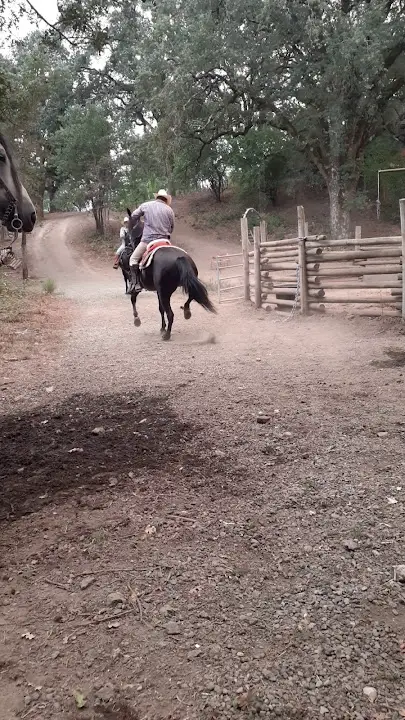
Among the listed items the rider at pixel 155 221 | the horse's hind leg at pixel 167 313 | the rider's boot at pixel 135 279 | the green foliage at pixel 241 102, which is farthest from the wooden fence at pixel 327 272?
the green foliage at pixel 241 102

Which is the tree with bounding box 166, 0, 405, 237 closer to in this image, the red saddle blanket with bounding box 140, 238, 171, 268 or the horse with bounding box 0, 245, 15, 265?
the red saddle blanket with bounding box 140, 238, 171, 268

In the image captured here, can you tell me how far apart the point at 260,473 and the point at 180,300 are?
32.9 ft

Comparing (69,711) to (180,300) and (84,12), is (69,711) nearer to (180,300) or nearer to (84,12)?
(84,12)

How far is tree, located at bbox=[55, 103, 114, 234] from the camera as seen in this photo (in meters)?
26.0

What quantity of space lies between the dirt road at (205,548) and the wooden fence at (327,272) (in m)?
3.05

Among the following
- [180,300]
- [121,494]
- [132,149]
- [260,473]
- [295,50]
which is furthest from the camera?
[132,149]

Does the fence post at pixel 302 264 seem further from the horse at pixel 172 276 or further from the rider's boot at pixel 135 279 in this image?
the rider's boot at pixel 135 279

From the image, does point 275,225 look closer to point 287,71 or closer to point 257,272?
point 287,71

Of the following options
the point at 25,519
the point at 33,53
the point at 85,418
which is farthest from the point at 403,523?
the point at 33,53

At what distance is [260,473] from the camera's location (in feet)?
10.8

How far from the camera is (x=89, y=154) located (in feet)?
86.3

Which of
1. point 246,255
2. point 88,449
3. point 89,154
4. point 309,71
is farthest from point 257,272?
point 89,154

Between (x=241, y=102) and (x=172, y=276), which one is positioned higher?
(x=241, y=102)

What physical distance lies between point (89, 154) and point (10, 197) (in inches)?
961
